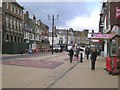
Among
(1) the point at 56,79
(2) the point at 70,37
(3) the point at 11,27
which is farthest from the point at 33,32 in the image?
(1) the point at 56,79

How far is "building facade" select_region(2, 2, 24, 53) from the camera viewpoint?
203ft

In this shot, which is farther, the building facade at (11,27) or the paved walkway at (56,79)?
the building facade at (11,27)

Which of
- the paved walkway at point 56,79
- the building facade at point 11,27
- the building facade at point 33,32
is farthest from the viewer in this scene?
the building facade at point 33,32

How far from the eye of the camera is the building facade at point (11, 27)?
61875 millimetres

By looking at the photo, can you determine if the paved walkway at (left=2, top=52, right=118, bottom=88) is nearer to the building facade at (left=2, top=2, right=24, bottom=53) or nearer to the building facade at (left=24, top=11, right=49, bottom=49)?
the building facade at (left=2, top=2, right=24, bottom=53)

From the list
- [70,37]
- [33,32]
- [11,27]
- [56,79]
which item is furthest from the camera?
[70,37]

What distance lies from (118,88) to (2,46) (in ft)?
168

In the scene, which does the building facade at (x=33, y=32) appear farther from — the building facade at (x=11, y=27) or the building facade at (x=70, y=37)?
the building facade at (x=70, y=37)

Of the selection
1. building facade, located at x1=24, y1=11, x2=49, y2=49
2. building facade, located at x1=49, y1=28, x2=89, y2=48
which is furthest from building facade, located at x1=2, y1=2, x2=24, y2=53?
building facade, located at x1=49, y1=28, x2=89, y2=48

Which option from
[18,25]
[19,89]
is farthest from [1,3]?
[19,89]

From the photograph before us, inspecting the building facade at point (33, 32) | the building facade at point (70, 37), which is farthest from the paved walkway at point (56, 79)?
the building facade at point (70, 37)

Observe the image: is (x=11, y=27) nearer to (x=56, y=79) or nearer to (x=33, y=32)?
(x=33, y=32)

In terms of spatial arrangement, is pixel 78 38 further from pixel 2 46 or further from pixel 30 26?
pixel 2 46

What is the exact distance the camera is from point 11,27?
69.0m
